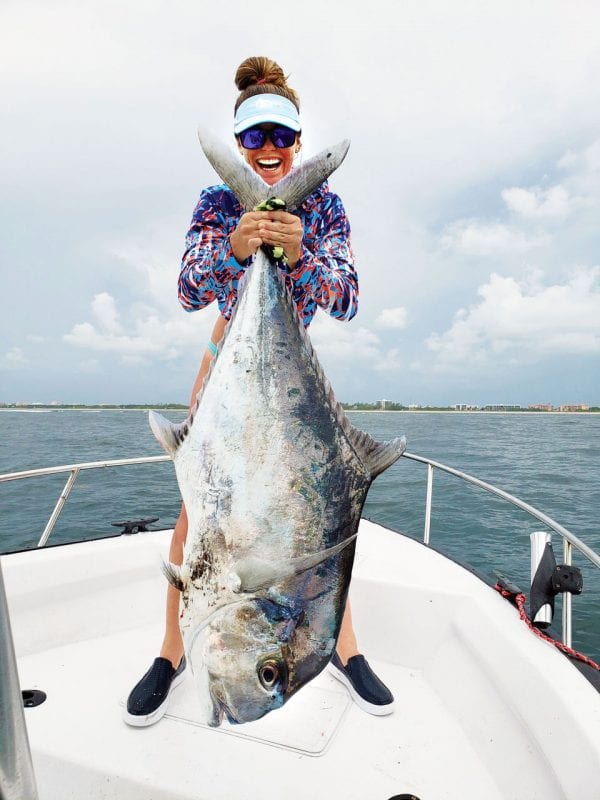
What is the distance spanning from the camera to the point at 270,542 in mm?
1328

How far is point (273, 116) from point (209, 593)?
1.62 metres

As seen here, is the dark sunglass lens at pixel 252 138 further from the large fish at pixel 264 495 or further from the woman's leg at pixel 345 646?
the woman's leg at pixel 345 646

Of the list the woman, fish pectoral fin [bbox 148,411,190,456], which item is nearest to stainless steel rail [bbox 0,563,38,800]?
fish pectoral fin [bbox 148,411,190,456]

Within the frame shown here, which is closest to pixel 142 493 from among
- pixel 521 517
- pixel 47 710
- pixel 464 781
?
pixel 521 517

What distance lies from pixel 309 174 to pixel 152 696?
7.75ft

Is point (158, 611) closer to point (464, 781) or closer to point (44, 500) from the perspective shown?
point (464, 781)

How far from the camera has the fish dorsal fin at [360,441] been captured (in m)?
1.55

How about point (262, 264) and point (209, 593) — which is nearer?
point (209, 593)

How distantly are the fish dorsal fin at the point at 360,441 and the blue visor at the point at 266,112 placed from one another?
0.67 m

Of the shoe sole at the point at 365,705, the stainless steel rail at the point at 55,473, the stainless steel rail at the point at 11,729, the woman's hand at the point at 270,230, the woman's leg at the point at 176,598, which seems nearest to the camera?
the stainless steel rail at the point at 11,729

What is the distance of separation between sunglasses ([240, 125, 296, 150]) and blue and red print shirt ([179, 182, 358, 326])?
210 millimetres

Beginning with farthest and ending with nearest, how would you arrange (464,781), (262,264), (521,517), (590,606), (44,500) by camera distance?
(44,500) → (521,517) → (590,606) → (464,781) → (262,264)

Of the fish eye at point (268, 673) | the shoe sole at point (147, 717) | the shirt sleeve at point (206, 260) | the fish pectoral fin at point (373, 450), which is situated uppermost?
the shirt sleeve at point (206, 260)

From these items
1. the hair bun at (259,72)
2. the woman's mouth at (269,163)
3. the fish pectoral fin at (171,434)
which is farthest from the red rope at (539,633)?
the hair bun at (259,72)
